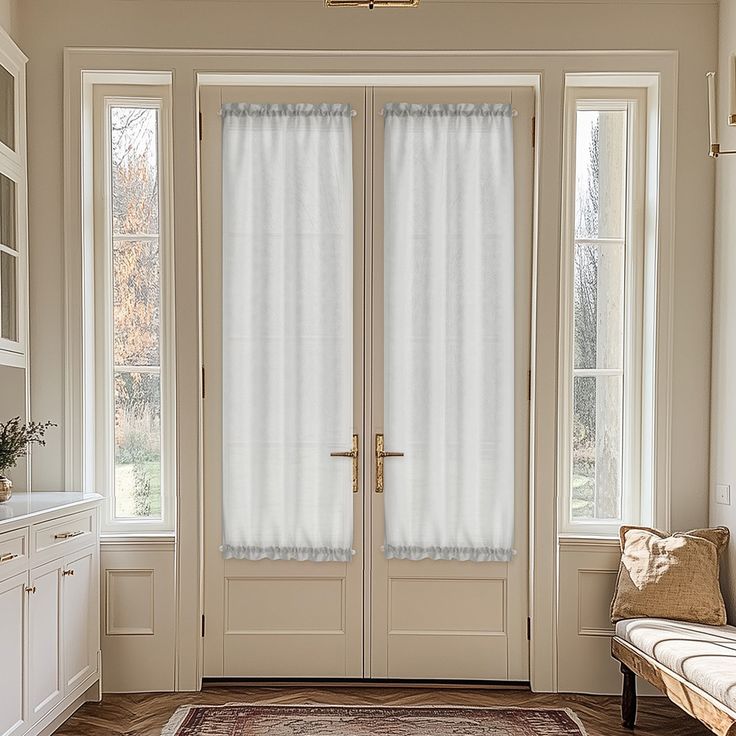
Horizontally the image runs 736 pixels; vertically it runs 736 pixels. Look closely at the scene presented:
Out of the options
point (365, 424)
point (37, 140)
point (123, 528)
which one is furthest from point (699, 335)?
point (37, 140)

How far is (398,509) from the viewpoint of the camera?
4012 mm

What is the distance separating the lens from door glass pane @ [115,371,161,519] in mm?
4074

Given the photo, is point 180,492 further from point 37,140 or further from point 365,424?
point 37,140

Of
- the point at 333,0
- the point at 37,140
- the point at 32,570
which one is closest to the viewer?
the point at 333,0

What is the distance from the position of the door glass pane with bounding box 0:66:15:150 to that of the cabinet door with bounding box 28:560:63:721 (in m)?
1.74

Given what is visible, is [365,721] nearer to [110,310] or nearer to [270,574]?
[270,574]

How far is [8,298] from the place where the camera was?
3604mm

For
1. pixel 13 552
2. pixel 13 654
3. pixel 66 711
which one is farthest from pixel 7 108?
pixel 66 711

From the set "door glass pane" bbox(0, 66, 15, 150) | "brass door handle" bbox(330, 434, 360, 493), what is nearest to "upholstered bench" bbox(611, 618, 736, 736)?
"brass door handle" bbox(330, 434, 360, 493)

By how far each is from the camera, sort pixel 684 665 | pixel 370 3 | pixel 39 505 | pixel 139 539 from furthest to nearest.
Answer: pixel 139 539 < pixel 39 505 < pixel 684 665 < pixel 370 3

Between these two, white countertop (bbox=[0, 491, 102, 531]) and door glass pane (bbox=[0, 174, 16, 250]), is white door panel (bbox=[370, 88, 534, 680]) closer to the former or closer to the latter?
white countertop (bbox=[0, 491, 102, 531])

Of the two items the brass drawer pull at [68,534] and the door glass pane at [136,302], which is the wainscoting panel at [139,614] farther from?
the door glass pane at [136,302]

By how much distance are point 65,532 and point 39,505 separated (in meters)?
0.15

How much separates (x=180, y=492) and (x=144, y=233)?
1.21 meters
